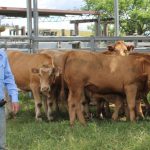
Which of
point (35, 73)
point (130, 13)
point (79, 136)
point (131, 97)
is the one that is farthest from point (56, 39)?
point (130, 13)

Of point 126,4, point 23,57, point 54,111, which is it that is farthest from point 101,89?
point 126,4

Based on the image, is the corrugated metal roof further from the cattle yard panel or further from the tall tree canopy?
the cattle yard panel

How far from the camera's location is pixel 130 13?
4956 cm

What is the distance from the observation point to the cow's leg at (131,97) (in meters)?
9.63

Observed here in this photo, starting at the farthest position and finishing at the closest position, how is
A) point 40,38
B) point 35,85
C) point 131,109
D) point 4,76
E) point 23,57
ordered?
point 40,38, point 23,57, point 35,85, point 131,109, point 4,76

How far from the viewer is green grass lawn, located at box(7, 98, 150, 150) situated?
727 centimetres

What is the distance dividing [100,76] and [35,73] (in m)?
1.65

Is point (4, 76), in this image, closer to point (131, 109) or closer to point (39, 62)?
point (131, 109)

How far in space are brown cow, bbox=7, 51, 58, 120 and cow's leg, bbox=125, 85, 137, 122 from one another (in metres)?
1.65

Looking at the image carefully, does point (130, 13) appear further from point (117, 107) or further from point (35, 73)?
point (117, 107)

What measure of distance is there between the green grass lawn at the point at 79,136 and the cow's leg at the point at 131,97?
318 mm

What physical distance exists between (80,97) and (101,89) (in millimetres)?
470

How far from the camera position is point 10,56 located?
1203cm

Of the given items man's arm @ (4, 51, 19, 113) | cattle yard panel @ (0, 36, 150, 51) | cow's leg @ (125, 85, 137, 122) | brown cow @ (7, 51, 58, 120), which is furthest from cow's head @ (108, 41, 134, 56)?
man's arm @ (4, 51, 19, 113)
